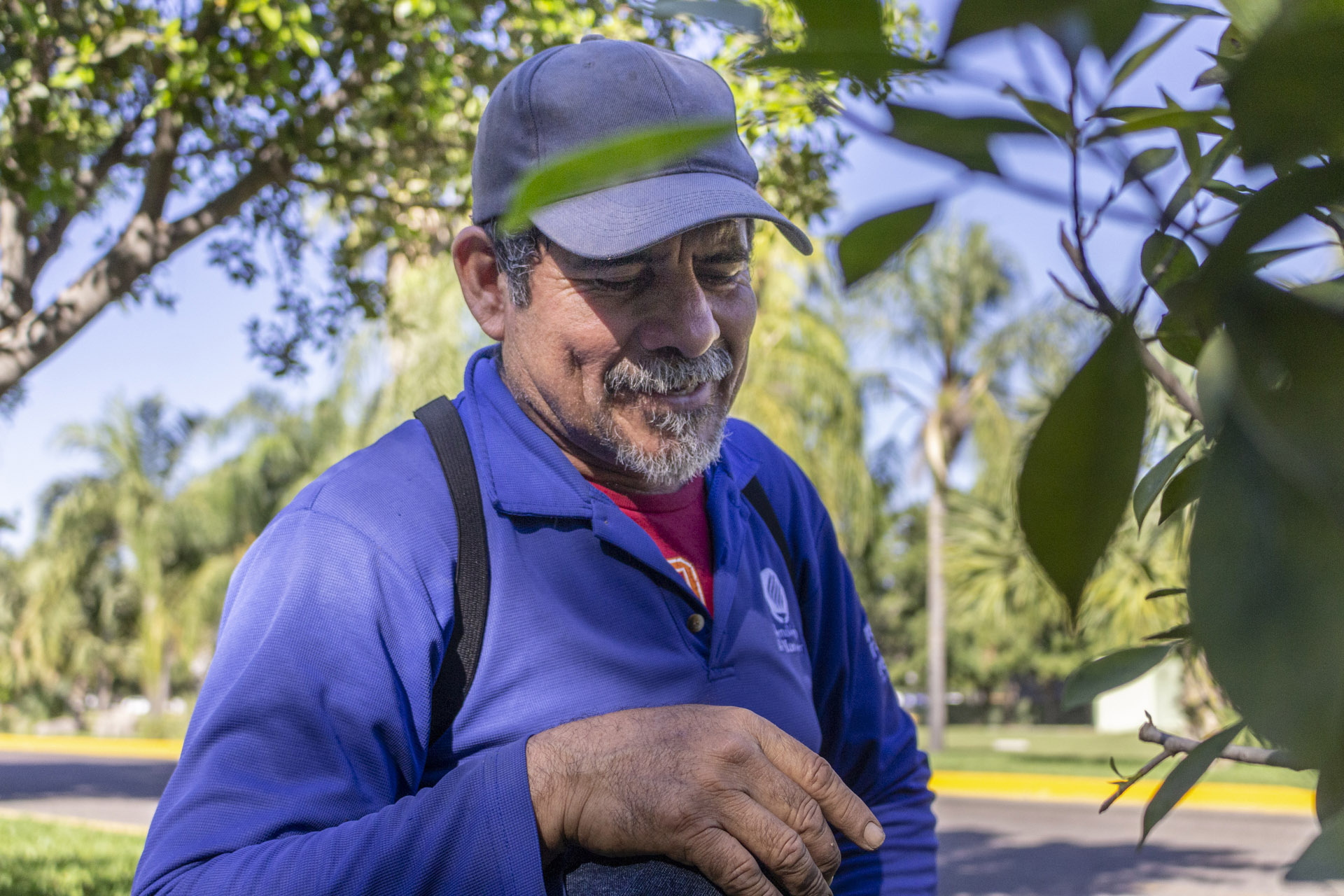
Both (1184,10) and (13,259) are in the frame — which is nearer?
(1184,10)

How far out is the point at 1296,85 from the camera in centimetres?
33

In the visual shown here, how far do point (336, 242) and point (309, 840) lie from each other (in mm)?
4858

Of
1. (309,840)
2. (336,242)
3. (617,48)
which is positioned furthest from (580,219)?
(336,242)

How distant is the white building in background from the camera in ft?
65.7

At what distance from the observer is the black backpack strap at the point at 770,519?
65.4 inches

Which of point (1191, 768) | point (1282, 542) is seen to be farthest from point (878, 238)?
point (1191, 768)

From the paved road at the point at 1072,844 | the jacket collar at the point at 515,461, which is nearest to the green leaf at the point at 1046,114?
the jacket collar at the point at 515,461

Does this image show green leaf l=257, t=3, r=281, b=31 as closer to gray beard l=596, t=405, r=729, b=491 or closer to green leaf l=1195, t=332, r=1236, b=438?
gray beard l=596, t=405, r=729, b=491

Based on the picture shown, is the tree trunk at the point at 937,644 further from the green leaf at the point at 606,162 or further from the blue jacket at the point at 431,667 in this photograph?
the green leaf at the point at 606,162

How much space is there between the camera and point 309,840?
3.33 feet

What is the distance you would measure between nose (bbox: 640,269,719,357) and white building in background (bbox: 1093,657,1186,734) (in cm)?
1570

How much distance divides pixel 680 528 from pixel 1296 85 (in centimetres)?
125

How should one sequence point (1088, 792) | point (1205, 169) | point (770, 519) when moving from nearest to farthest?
point (1205, 169), point (770, 519), point (1088, 792)

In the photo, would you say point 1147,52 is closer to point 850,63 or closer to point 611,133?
point 850,63
